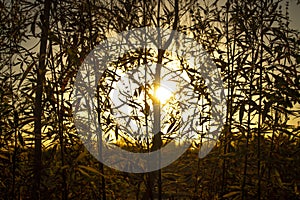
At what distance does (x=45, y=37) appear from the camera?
8.62 ft

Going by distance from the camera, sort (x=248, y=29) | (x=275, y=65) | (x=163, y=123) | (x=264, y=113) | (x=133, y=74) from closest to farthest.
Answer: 1. (x=264, y=113)
2. (x=275, y=65)
3. (x=248, y=29)
4. (x=133, y=74)
5. (x=163, y=123)

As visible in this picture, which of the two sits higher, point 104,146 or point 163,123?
point 163,123

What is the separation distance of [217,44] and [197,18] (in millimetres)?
367

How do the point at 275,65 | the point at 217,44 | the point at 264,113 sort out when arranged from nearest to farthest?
the point at 264,113 < the point at 275,65 < the point at 217,44

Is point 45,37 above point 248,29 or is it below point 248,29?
below

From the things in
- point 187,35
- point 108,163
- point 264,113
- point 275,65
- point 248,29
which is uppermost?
point 187,35

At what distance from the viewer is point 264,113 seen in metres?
2.52

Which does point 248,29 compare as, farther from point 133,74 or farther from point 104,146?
point 104,146

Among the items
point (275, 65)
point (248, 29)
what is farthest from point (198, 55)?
point (275, 65)

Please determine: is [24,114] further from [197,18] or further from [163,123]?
[197,18]

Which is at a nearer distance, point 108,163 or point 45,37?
point 45,37

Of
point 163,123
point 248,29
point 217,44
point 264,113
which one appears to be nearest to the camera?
point 264,113

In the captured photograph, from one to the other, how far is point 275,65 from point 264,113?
0.53 metres

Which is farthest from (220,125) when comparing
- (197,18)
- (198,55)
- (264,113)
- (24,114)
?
(24,114)
